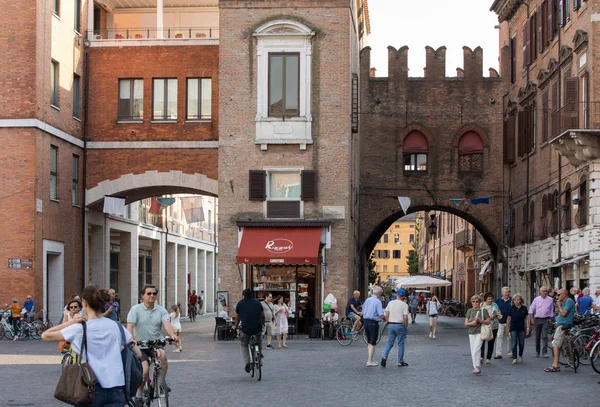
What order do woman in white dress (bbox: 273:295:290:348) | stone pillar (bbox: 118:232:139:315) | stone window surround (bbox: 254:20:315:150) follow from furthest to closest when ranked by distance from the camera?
stone pillar (bbox: 118:232:139:315) → stone window surround (bbox: 254:20:315:150) → woman in white dress (bbox: 273:295:290:348)

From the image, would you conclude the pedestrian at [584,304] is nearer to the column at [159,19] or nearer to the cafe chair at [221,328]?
the cafe chair at [221,328]

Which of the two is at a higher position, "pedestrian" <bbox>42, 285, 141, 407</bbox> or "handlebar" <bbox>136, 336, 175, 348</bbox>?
"pedestrian" <bbox>42, 285, 141, 407</bbox>

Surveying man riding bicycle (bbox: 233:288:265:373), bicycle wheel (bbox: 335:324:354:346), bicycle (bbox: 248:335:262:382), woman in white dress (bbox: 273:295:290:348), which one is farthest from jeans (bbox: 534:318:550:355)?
bicycle (bbox: 248:335:262:382)

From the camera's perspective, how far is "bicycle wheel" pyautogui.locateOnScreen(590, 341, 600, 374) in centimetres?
2020

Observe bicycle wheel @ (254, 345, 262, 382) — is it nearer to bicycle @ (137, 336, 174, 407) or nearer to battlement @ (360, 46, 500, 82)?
bicycle @ (137, 336, 174, 407)

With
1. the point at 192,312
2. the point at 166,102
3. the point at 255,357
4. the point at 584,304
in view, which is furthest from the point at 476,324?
the point at 192,312

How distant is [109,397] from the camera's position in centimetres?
891

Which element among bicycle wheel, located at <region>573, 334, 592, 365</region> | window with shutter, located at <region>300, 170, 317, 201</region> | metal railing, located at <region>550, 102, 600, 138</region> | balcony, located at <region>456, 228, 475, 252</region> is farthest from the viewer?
balcony, located at <region>456, 228, 475, 252</region>

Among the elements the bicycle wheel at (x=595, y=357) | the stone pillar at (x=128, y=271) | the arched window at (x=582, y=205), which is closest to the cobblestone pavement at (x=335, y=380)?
the bicycle wheel at (x=595, y=357)

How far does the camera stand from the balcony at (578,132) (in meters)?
32.6

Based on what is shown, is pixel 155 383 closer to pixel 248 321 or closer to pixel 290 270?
pixel 248 321

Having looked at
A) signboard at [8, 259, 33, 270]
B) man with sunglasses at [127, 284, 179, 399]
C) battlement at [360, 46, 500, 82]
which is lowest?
man with sunglasses at [127, 284, 179, 399]

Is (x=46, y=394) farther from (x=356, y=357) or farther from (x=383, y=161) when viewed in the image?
(x=383, y=161)

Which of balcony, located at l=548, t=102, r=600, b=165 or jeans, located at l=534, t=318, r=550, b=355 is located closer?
jeans, located at l=534, t=318, r=550, b=355
